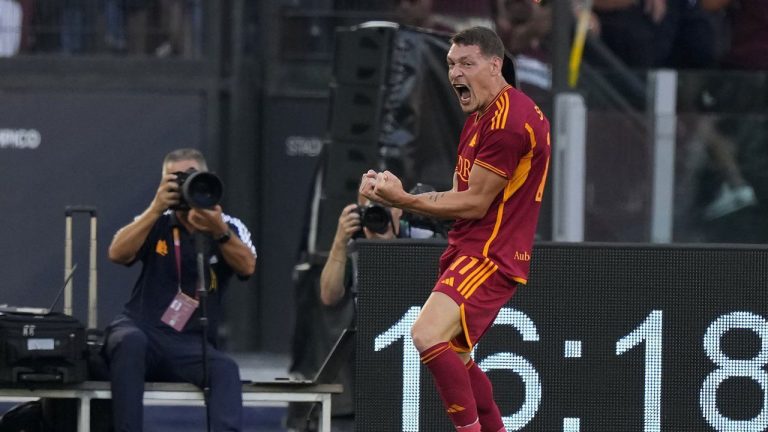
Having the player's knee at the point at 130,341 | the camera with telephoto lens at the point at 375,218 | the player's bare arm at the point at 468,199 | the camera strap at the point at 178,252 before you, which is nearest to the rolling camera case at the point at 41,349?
the player's knee at the point at 130,341

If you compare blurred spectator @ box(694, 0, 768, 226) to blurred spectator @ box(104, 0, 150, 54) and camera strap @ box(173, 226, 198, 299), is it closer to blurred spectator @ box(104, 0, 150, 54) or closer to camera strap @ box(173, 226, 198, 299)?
blurred spectator @ box(104, 0, 150, 54)

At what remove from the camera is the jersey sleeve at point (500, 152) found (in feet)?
24.7

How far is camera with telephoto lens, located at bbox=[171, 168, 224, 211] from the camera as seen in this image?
874cm

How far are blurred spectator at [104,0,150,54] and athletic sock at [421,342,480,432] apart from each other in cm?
613

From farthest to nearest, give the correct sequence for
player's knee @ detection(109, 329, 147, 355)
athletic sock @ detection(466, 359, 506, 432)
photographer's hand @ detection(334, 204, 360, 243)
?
photographer's hand @ detection(334, 204, 360, 243) < player's knee @ detection(109, 329, 147, 355) < athletic sock @ detection(466, 359, 506, 432)

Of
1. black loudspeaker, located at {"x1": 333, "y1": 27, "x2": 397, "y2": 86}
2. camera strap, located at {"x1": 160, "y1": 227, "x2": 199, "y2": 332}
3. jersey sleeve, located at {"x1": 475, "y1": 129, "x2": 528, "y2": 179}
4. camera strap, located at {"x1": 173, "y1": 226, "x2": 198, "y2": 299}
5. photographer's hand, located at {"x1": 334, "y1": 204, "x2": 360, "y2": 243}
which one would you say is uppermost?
black loudspeaker, located at {"x1": 333, "y1": 27, "x2": 397, "y2": 86}

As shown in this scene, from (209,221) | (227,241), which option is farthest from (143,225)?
(227,241)

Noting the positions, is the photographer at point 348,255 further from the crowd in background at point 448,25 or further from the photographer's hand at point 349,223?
the crowd in background at point 448,25

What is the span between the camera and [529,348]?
27.3ft

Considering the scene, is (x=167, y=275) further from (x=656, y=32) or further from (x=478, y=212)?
(x=656, y=32)

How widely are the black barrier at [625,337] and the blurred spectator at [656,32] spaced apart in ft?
15.6

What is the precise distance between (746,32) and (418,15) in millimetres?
2379

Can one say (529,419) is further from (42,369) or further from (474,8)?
(474,8)

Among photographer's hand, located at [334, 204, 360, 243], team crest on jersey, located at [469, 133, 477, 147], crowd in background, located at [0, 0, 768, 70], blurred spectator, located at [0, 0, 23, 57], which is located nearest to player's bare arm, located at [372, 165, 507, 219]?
team crest on jersey, located at [469, 133, 477, 147]
